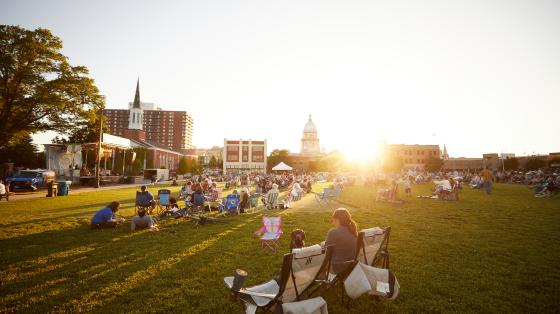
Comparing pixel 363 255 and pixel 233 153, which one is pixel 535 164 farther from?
pixel 363 255

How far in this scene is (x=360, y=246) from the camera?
4.70m

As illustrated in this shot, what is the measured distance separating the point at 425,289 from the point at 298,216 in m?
8.31

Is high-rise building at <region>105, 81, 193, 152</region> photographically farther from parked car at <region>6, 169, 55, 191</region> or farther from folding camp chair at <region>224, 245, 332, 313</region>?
folding camp chair at <region>224, 245, 332, 313</region>

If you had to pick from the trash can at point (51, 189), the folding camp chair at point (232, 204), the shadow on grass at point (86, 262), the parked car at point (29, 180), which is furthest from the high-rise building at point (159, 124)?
the shadow on grass at point (86, 262)

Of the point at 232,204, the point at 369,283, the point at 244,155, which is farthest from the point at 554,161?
the point at 369,283

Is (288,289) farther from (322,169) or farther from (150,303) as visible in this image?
(322,169)

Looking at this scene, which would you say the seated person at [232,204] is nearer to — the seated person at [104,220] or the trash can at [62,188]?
the seated person at [104,220]

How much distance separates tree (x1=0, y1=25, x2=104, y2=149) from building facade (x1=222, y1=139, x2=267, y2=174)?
7705cm

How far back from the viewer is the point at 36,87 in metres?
24.5

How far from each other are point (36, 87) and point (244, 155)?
8058 cm

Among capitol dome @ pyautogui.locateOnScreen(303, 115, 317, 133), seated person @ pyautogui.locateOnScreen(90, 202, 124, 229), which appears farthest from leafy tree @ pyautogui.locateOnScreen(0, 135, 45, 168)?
capitol dome @ pyautogui.locateOnScreen(303, 115, 317, 133)

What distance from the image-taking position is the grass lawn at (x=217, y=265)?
15.4 feet

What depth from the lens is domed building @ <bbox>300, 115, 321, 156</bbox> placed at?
13638 centimetres

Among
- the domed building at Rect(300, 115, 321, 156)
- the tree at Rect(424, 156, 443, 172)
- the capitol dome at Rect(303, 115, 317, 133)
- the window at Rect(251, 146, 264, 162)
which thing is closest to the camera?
the tree at Rect(424, 156, 443, 172)
